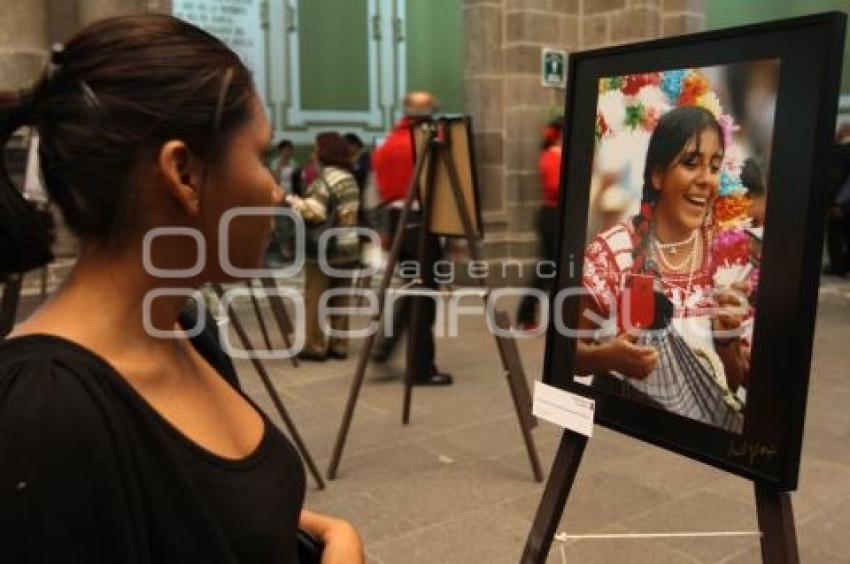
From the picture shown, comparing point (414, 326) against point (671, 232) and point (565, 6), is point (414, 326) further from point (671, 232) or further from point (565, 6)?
point (565, 6)

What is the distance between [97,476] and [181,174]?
1.16ft

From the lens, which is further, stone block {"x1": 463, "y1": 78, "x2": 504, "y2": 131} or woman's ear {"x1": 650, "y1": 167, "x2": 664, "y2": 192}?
stone block {"x1": 463, "y1": 78, "x2": 504, "y2": 131}

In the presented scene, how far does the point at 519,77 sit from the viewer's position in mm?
7551

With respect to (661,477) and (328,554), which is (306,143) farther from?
(328,554)

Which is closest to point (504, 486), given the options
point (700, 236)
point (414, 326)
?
point (414, 326)

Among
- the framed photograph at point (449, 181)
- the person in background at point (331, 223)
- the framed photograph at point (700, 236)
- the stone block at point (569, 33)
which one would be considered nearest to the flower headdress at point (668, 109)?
the framed photograph at point (700, 236)

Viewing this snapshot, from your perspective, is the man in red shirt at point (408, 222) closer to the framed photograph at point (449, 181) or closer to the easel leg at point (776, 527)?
the framed photograph at point (449, 181)

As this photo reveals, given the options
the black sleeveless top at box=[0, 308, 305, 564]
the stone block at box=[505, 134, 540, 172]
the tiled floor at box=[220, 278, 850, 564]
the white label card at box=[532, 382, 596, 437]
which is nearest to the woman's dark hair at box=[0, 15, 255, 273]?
the black sleeveless top at box=[0, 308, 305, 564]

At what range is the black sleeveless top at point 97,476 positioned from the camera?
2.74ft

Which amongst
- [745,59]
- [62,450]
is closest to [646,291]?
[745,59]

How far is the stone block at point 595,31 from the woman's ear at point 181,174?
7.18 meters

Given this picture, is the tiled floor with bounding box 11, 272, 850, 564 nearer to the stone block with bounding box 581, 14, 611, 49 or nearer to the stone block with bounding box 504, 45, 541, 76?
the stone block with bounding box 504, 45, 541, 76

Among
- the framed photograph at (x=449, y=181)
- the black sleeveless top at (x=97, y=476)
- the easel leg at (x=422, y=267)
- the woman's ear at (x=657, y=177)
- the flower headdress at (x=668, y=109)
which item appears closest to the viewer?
the black sleeveless top at (x=97, y=476)

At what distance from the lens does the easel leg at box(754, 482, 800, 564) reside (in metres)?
1.50
